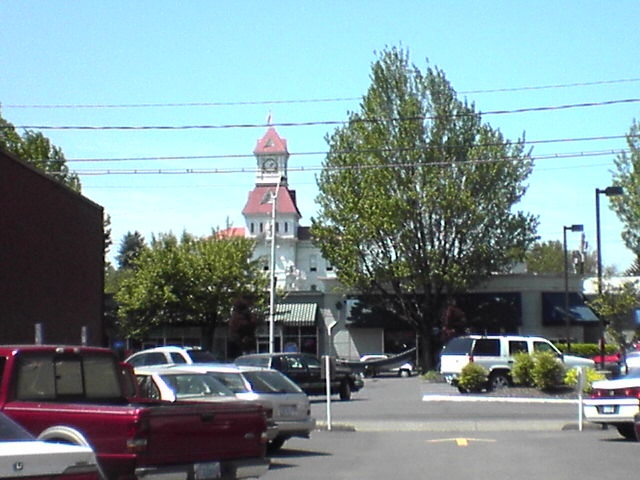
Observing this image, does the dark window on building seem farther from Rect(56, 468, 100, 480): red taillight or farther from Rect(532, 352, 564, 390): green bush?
Rect(56, 468, 100, 480): red taillight

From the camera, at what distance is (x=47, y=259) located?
32375mm

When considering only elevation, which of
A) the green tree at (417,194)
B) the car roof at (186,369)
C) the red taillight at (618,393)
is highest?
the green tree at (417,194)

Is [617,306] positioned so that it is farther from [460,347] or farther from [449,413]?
[449,413]

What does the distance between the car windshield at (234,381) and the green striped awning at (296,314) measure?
1943 inches

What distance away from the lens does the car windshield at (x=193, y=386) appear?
17672 millimetres

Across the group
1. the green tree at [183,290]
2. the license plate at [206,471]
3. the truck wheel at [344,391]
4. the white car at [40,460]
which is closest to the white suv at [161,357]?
the truck wheel at [344,391]

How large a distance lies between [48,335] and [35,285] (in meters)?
1.70

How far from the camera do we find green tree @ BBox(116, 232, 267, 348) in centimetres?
6569

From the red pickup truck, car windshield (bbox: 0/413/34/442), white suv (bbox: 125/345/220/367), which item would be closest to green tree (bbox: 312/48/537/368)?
white suv (bbox: 125/345/220/367)

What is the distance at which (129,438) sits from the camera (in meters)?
11.5

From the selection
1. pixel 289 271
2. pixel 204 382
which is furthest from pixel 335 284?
pixel 204 382

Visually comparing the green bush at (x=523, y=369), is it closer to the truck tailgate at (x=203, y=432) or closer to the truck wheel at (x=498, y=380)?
the truck wheel at (x=498, y=380)

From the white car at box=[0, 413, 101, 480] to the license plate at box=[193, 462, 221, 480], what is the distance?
261 centimetres

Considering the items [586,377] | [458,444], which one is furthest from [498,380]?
[458,444]
